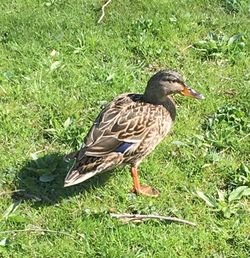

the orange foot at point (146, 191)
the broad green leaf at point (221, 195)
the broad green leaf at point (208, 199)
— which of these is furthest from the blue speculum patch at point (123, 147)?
the broad green leaf at point (221, 195)

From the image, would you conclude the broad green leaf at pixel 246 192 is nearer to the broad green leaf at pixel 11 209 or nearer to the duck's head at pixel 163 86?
the duck's head at pixel 163 86

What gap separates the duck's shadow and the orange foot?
0.99 ft

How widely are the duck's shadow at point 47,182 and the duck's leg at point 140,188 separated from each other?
244mm

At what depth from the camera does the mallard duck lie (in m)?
4.64

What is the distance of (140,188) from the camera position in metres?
4.81

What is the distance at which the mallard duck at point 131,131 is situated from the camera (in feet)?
15.2

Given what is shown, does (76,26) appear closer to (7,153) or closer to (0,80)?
(0,80)

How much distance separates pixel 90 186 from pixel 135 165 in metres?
0.38

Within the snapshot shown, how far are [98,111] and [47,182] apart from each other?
98cm

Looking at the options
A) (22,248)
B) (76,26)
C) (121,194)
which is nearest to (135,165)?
(121,194)

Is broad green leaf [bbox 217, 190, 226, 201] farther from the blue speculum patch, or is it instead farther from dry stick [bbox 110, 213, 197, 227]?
the blue speculum patch

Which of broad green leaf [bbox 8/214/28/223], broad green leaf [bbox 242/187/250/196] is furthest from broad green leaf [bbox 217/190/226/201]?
broad green leaf [bbox 8/214/28/223]

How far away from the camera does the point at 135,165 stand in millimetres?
4855

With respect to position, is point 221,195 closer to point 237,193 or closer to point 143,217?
point 237,193
